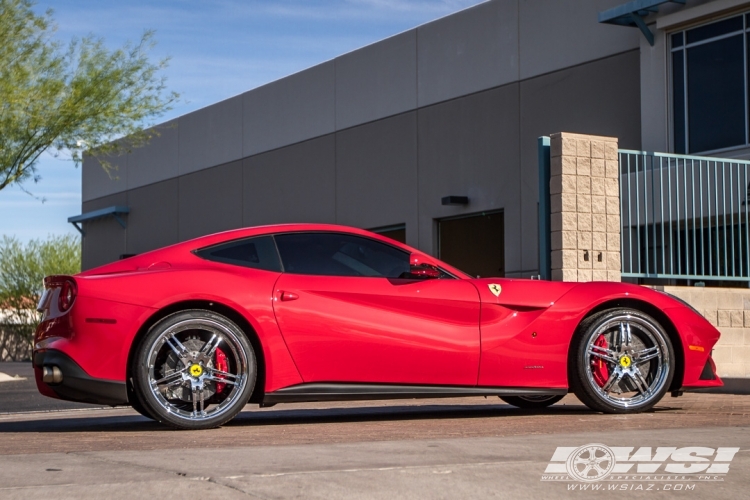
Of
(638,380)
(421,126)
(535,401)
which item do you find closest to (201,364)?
(535,401)

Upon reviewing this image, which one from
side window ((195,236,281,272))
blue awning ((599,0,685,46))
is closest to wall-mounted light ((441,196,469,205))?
blue awning ((599,0,685,46))

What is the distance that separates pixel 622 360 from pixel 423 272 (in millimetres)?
1525

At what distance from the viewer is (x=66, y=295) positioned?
6.18 meters

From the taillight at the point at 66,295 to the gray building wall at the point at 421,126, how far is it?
1440cm

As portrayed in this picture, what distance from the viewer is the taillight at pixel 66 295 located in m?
6.11

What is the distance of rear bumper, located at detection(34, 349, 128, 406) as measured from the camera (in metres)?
6.02

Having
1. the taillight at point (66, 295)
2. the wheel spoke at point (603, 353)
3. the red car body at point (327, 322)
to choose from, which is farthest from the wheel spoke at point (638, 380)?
the taillight at point (66, 295)

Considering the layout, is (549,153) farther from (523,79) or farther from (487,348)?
Result: (523,79)

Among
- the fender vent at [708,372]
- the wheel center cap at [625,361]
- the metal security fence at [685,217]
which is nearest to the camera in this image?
A: the wheel center cap at [625,361]

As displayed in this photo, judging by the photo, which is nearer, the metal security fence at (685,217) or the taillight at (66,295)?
the taillight at (66,295)

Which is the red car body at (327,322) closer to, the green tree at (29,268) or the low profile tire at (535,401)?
the low profile tire at (535,401)

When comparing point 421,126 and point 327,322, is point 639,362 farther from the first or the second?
point 421,126

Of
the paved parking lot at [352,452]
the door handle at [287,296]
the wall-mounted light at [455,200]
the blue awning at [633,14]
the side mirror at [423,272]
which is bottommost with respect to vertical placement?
the paved parking lot at [352,452]

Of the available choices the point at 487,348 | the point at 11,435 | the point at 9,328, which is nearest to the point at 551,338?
the point at 487,348
